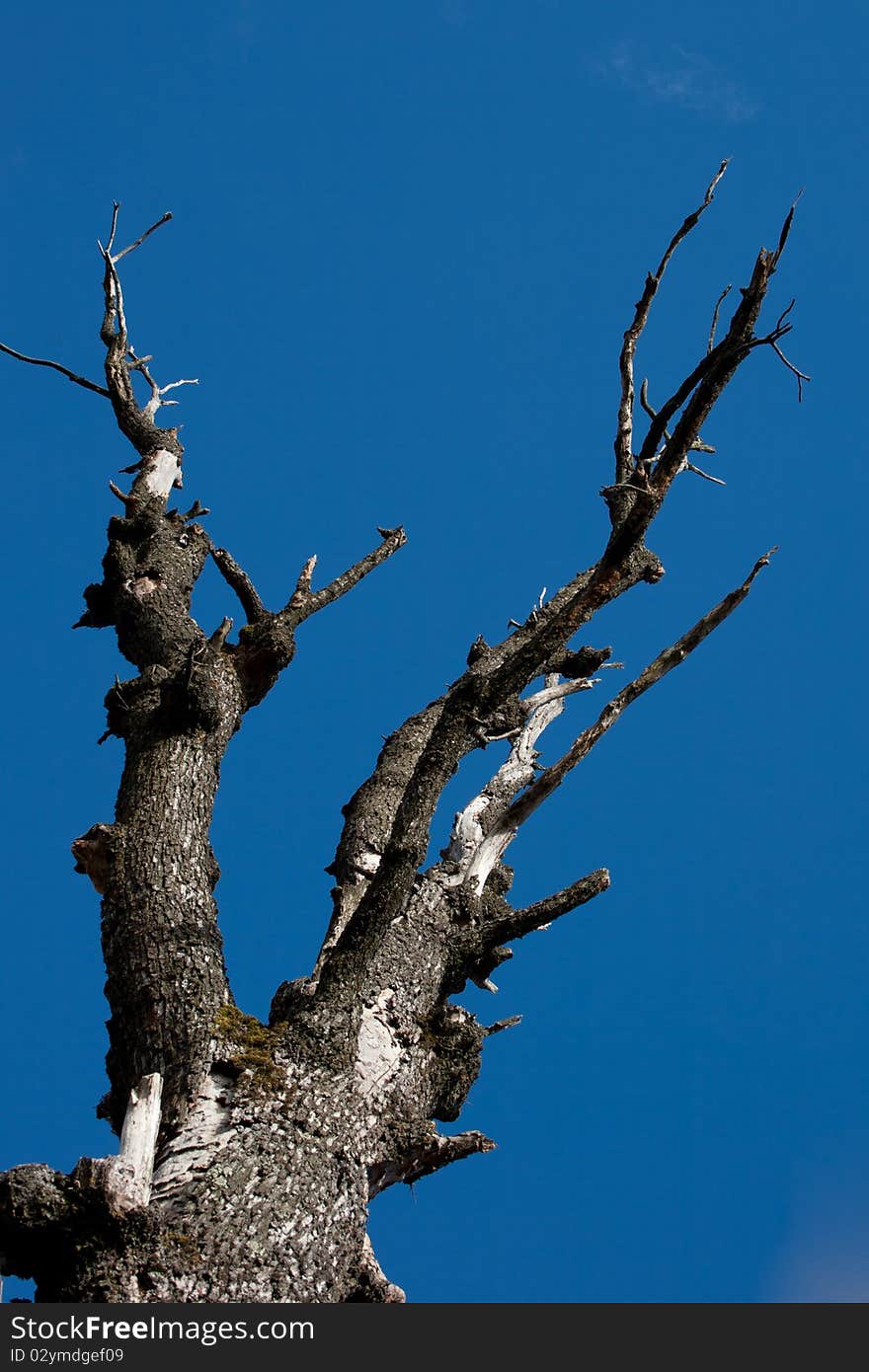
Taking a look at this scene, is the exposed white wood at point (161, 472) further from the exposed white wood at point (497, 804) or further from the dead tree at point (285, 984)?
the exposed white wood at point (497, 804)

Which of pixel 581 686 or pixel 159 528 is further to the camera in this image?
A: pixel 581 686

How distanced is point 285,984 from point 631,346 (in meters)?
2.96

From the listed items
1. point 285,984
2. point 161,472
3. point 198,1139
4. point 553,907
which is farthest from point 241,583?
point 198,1139

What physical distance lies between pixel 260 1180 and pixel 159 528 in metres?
3.88

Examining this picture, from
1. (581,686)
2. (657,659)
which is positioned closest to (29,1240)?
(657,659)

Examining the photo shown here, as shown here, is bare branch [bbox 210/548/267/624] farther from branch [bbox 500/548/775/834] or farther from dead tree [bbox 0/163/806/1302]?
branch [bbox 500/548/775/834]

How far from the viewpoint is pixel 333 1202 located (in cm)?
361

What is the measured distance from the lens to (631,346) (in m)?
4.69

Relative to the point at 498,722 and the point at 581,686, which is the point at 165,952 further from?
the point at 581,686

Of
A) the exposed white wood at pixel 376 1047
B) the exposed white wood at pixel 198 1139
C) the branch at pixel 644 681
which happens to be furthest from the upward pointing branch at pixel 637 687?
the exposed white wood at pixel 198 1139

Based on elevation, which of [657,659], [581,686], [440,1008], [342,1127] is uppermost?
[581,686]

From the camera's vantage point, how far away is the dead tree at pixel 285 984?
333 cm

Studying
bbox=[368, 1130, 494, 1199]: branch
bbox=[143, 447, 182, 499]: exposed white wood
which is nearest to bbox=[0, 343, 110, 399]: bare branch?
bbox=[143, 447, 182, 499]: exposed white wood
